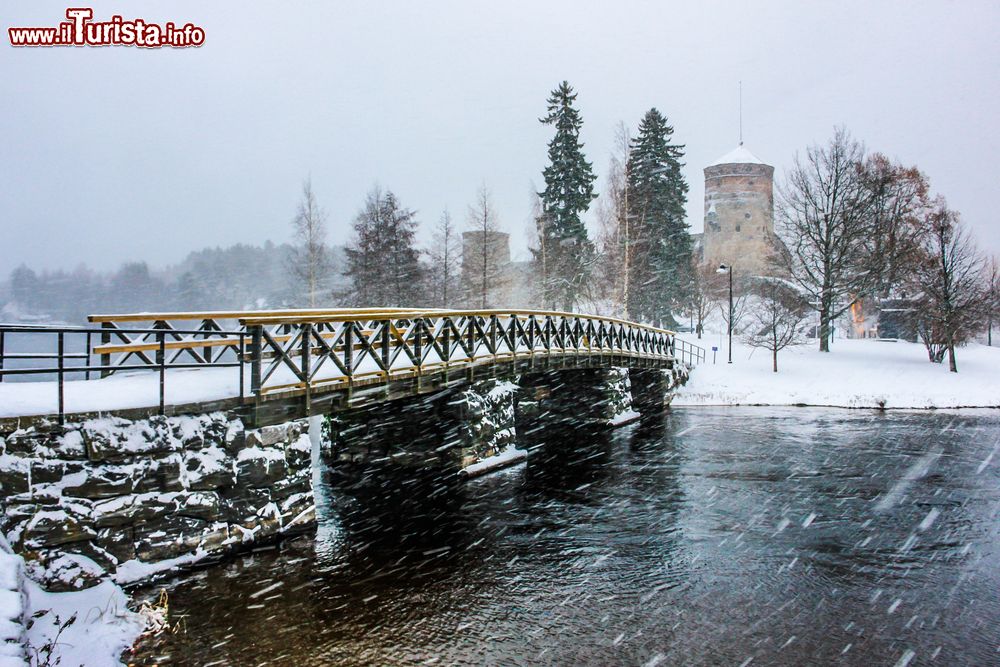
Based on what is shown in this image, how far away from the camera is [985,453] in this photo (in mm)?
17766

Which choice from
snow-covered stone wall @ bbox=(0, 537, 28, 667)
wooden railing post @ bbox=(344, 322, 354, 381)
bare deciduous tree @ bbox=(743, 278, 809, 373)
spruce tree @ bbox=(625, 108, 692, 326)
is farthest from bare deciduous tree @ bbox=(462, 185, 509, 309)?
snow-covered stone wall @ bbox=(0, 537, 28, 667)

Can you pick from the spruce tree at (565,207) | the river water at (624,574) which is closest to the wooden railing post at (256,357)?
the river water at (624,574)

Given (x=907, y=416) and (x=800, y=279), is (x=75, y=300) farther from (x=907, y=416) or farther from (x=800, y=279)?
(x=907, y=416)

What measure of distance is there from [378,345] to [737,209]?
53001 millimetres

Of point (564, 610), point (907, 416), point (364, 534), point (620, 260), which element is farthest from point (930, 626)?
point (620, 260)

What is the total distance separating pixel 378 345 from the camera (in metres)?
13.2

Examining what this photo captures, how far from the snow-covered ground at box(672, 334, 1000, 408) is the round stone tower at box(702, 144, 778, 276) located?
79.7 ft

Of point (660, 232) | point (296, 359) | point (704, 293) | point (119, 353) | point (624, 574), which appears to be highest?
point (660, 232)

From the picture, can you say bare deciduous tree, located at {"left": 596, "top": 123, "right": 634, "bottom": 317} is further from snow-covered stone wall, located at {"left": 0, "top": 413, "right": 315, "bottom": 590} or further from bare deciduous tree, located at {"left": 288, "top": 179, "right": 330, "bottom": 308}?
snow-covered stone wall, located at {"left": 0, "top": 413, "right": 315, "bottom": 590}

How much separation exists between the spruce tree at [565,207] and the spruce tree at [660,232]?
9.79 ft

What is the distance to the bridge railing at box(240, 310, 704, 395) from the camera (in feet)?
33.8

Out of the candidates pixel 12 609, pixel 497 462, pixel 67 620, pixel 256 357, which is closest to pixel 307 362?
pixel 256 357

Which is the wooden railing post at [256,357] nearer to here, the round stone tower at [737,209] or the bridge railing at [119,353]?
the bridge railing at [119,353]

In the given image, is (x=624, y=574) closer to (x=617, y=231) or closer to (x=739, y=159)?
(x=617, y=231)
